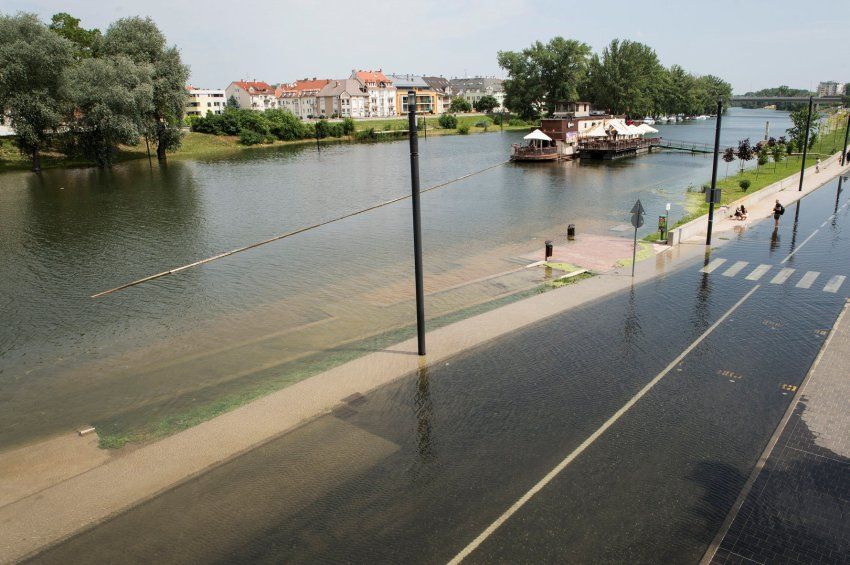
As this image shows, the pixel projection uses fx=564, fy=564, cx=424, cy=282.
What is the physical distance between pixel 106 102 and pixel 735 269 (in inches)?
2320

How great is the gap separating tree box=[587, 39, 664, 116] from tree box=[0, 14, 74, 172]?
99789 mm

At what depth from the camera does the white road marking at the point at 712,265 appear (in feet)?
67.5

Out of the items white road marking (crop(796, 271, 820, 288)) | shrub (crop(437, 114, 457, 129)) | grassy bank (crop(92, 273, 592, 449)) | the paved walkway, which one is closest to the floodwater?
grassy bank (crop(92, 273, 592, 449))

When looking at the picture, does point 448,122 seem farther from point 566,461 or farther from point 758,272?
point 566,461

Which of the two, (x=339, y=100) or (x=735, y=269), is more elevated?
(x=339, y=100)

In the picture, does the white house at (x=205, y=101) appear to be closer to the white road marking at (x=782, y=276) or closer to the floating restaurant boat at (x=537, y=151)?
the floating restaurant boat at (x=537, y=151)

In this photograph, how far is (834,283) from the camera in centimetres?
1859

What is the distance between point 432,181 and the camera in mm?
50750

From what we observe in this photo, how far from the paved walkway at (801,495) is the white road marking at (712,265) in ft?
31.0

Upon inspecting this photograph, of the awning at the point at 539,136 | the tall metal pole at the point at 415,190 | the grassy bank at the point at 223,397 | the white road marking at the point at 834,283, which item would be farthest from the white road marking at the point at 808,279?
the awning at the point at 539,136

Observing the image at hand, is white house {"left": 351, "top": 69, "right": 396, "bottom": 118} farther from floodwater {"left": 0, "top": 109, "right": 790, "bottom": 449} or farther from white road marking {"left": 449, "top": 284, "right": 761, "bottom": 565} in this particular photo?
white road marking {"left": 449, "top": 284, "right": 761, "bottom": 565}

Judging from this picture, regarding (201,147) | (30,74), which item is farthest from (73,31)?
(30,74)

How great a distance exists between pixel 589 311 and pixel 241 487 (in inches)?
440

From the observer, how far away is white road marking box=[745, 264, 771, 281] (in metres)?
19.5
